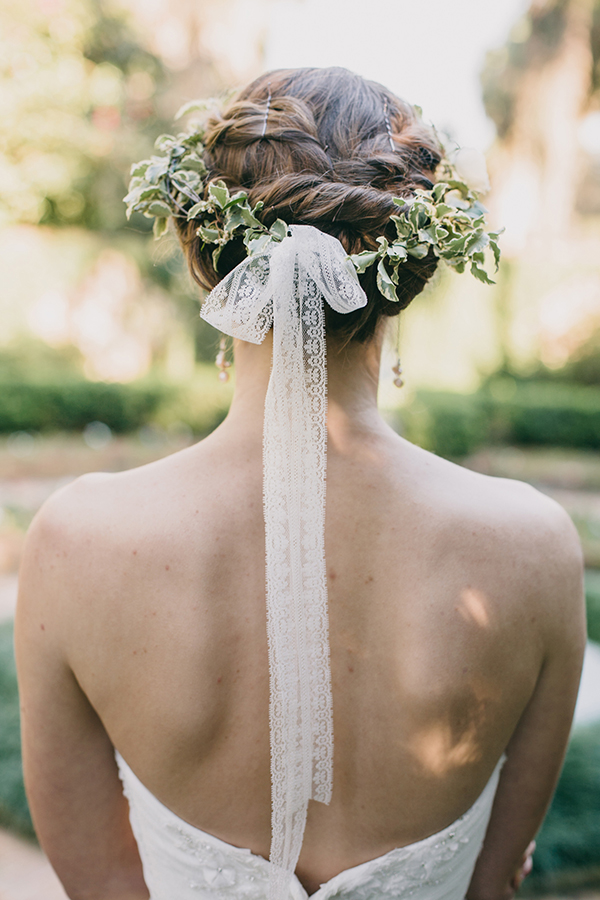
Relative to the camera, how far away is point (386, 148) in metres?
1.23

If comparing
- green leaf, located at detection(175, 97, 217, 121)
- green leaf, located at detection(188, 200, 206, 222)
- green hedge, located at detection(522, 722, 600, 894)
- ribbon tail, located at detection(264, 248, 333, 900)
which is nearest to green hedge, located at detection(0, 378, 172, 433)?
green hedge, located at detection(522, 722, 600, 894)

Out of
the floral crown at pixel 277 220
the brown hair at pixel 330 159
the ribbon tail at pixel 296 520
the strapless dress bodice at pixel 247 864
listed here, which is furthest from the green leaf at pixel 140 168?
the strapless dress bodice at pixel 247 864

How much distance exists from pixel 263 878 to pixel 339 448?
82 centimetres

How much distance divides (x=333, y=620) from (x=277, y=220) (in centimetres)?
70

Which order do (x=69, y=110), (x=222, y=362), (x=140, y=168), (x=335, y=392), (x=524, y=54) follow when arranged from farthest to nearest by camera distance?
(x=524, y=54), (x=69, y=110), (x=222, y=362), (x=140, y=168), (x=335, y=392)

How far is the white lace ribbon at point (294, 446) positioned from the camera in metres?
1.13

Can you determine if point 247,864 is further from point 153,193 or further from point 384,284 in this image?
point 153,193

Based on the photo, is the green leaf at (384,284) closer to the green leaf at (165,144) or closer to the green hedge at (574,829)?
the green leaf at (165,144)

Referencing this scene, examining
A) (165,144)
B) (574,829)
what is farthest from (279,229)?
(574,829)

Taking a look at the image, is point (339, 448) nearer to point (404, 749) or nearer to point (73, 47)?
point (404, 749)

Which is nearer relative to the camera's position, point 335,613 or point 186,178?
point 335,613

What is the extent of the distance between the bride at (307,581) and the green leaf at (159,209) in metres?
0.14

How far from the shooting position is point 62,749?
136cm

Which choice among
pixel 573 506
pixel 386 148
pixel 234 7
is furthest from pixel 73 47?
pixel 386 148
